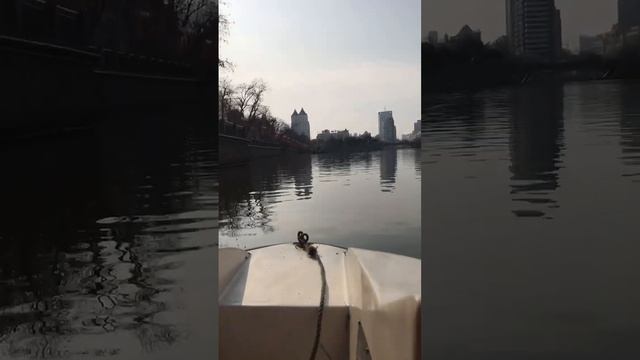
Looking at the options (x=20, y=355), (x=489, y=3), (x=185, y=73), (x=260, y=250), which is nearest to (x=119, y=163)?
(x=185, y=73)

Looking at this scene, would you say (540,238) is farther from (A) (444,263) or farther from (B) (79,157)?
(B) (79,157)

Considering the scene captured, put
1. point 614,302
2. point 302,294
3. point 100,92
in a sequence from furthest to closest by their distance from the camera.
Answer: point 302,294, point 100,92, point 614,302

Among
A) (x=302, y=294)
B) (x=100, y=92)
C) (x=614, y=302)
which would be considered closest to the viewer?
(x=614, y=302)

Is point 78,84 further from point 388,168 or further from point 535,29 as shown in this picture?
point 535,29

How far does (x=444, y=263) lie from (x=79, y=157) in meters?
1.26

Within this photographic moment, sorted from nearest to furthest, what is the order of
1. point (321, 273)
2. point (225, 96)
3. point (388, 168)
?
point (225, 96) → point (388, 168) → point (321, 273)

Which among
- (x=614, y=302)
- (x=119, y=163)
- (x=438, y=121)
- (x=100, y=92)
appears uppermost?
(x=100, y=92)

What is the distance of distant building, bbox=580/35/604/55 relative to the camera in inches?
57.9

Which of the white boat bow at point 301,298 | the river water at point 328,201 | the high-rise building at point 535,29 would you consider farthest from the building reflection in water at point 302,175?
the high-rise building at point 535,29

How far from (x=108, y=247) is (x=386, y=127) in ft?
4.01

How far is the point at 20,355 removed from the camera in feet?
4.71

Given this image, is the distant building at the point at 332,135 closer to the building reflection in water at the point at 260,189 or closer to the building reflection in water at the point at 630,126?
the building reflection in water at the point at 260,189

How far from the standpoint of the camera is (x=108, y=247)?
4.83 ft

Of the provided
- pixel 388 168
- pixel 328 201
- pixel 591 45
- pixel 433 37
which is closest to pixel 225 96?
pixel 328 201
